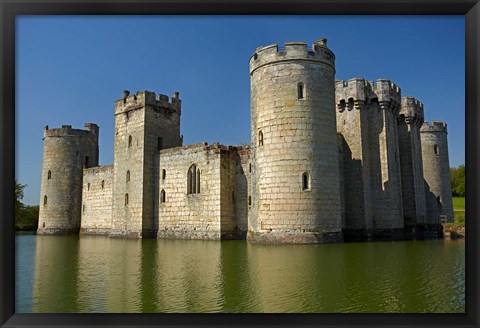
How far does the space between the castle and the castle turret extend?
0.06 metres

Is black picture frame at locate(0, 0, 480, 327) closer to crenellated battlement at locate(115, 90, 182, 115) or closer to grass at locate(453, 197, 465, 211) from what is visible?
crenellated battlement at locate(115, 90, 182, 115)

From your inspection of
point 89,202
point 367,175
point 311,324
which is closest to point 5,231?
point 311,324

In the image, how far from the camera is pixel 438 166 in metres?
35.1

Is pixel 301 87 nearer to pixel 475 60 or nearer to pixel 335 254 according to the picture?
pixel 335 254

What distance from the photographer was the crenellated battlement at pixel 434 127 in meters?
35.5

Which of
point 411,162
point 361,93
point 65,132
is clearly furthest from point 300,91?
point 65,132

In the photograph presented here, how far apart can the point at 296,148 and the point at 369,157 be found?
287 inches

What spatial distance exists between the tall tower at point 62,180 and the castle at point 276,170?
0.08 m

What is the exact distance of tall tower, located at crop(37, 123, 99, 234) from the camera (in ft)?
117

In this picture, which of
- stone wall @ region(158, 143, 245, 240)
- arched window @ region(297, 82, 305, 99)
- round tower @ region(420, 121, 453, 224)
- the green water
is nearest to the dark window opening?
stone wall @ region(158, 143, 245, 240)

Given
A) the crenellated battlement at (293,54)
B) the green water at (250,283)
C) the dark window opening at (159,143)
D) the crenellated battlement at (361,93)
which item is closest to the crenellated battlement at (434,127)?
the crenellated battlement at (361,93)

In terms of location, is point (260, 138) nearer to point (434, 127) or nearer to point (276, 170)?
point (276, 170)

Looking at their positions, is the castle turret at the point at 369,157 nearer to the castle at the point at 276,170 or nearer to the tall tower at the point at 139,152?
the castle at the point at 276,170

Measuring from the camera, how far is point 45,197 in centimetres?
3619
